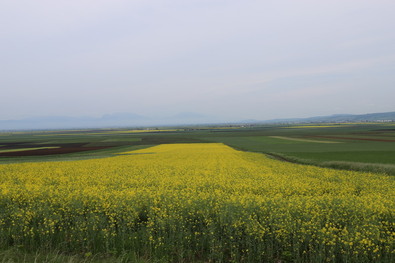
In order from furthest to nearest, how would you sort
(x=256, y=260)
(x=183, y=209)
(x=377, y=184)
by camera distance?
(x=377, y=184) → (x=183, y=209) → (x=256, y=260)

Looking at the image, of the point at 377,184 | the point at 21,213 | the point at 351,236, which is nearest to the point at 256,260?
the point at 351,236

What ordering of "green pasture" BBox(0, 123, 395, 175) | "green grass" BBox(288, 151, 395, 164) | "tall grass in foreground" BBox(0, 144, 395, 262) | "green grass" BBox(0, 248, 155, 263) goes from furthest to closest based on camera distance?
"green pasture" BBox(0, 123, 395, 175) < "green grass" BBox(288, 151, 395, 164) < "tall grass in foreground" BBox(0, 144, 395, 262) < "green grass" BBox(0, 248, 155, 263)

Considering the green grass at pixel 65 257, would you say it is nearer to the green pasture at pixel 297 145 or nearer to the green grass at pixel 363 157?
the green pasture at pixel 297 145

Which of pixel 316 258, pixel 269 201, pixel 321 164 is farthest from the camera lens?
pixel 321 164

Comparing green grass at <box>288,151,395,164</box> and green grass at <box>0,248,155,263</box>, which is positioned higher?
green grass at <box>0,248,155,263</box>

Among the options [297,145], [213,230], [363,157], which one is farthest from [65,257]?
[297,145]

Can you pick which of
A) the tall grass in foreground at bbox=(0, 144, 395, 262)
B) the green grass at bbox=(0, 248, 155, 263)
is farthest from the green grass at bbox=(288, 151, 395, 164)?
the green grass at bbox=(0, 248, 155, 263)

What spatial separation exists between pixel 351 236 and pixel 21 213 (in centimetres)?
1257

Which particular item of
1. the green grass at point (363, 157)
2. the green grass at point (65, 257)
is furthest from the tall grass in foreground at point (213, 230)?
the green grass at point (363, 157)

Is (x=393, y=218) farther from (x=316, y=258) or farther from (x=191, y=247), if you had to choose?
(x=191, y=247)

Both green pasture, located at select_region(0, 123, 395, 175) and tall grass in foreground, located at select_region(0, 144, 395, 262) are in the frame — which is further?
green pasture, located at select_region(0, 123, 395, 175)

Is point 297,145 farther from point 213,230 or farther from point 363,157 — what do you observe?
point 213,230

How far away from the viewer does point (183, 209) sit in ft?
30.7

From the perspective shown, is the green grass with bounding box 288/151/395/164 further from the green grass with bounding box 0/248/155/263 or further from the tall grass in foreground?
the green grass with bounding box 0/248/155/263
